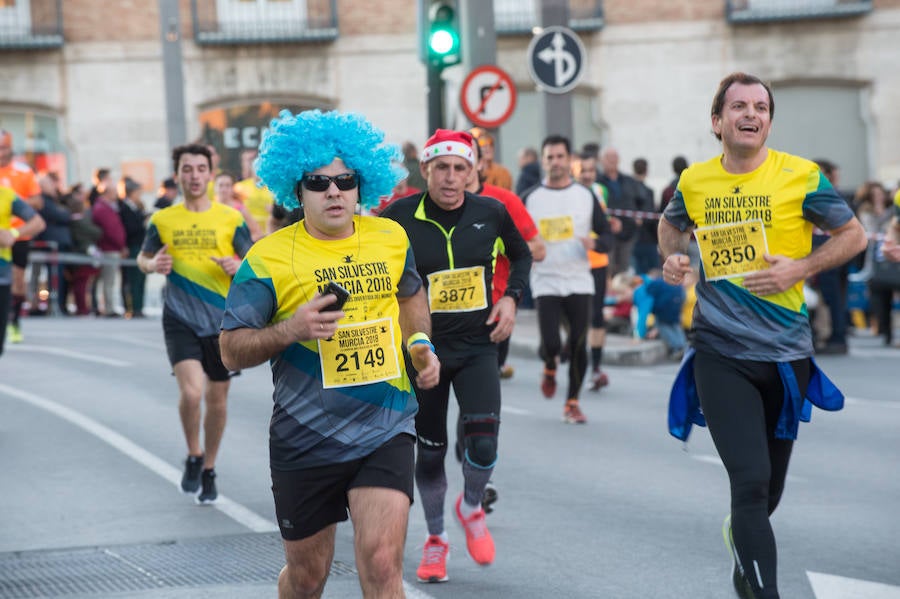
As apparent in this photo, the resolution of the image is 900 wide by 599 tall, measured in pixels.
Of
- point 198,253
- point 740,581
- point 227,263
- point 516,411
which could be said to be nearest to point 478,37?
point 516,411

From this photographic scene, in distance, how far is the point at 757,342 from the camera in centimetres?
596

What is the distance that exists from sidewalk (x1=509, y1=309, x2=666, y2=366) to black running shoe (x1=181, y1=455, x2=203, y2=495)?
8267 millimetres

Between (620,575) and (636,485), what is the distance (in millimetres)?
2418

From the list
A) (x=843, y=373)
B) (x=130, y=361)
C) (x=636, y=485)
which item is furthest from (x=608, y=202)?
(x=636, y=485)

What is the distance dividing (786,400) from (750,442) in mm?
246

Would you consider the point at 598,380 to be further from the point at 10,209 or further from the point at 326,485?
the point at 326,485

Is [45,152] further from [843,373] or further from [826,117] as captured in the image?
[843,373]

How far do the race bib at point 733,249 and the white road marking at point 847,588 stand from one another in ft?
4.81

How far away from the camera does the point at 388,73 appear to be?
100 feet

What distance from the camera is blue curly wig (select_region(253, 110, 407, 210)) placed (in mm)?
5281

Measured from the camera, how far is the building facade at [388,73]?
30203 millimetres

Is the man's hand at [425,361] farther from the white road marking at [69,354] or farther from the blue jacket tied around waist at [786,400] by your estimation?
the white road marking at [69,354]

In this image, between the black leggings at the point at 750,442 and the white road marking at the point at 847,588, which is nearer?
the black leggings at the point at 750,442

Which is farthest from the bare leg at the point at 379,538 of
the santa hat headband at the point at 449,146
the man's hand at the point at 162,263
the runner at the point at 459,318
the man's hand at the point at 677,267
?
the man's hand at the point at 162,263
